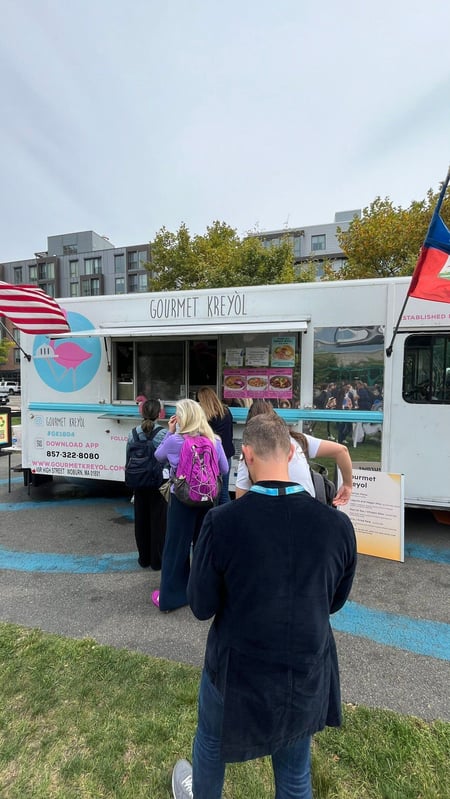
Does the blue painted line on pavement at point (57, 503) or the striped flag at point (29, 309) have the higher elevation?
the striped flag at point (29, 309)

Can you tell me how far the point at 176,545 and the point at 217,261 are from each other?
1332 centimetres

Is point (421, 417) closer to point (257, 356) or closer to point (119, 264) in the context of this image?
point (257, 356)

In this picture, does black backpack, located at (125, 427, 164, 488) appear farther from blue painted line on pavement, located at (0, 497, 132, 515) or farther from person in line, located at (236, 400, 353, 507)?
blue painted line on pavement, located at (0, 497, 132, 515)

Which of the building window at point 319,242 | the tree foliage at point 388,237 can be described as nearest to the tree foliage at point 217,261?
the tree foliage at point 388,237

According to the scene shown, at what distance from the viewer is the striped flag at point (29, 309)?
17.2ft

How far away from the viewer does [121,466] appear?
541 cm

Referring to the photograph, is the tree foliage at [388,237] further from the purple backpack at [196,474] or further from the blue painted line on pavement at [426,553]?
the purple backpack at [196,474]

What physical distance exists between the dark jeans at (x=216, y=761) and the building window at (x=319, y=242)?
55.0 metres

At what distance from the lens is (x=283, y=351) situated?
195 inches

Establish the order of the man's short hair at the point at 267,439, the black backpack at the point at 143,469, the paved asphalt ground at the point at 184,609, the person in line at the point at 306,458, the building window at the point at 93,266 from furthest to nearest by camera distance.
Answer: the building window at the point at 93,266 → the black backpack at the point at 143,469 → the paved asphalt ground at the point at 184,609 → the person in line at the point at 306,458 → the man's short hair at the point at 267,439

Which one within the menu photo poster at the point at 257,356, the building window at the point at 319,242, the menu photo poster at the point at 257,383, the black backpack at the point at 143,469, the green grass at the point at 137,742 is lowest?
the green grass at the point at 137,742

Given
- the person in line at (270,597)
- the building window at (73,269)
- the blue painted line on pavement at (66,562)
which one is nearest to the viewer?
the person in line at (270,597)

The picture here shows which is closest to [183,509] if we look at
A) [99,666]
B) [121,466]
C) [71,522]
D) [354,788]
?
[99,666]

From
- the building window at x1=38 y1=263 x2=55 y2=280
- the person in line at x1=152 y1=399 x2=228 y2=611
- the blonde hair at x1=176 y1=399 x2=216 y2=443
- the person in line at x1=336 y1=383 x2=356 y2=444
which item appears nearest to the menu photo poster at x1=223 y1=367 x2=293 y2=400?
the person in line at x1=336 y1=383 x2=356 y2=444
